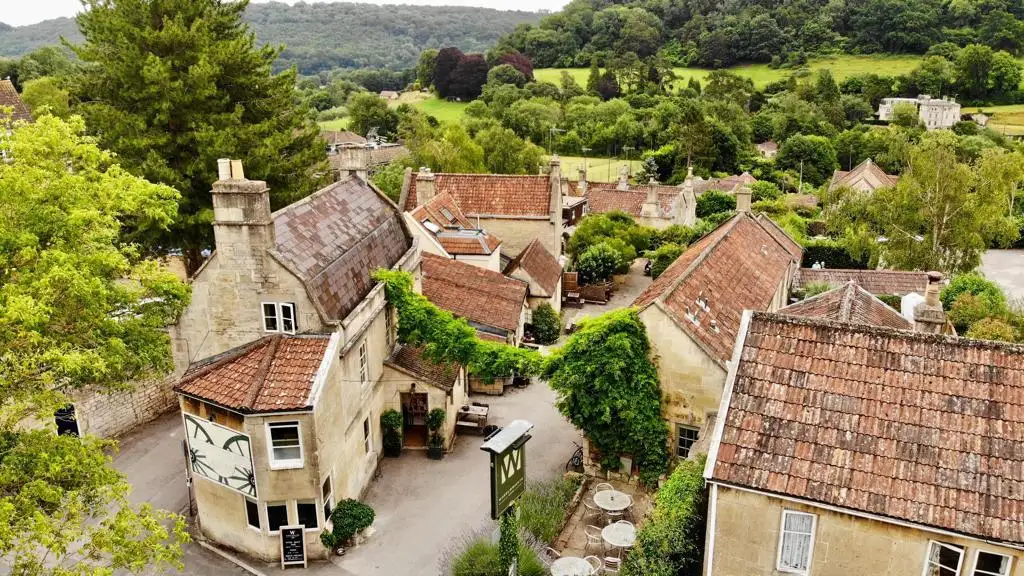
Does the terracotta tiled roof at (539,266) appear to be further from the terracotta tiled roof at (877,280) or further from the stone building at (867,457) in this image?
the stone building at (867,457)

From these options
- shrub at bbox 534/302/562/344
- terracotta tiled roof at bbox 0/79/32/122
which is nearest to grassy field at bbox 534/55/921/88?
terracotta tiled roof at bbox 0/79/32/122

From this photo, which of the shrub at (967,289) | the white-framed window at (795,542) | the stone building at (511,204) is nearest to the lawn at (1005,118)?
the shrub at (967,289)

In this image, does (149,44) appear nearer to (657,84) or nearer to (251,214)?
(251,214)

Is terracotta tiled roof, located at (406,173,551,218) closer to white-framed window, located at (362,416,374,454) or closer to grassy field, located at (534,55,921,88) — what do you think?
white-framed window, located at (362,416,374,454)

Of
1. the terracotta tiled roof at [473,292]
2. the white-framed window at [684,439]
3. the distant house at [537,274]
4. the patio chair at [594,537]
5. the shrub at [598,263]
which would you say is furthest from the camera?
the shrub at [598,263]

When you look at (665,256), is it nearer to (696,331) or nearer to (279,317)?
(696,331)
